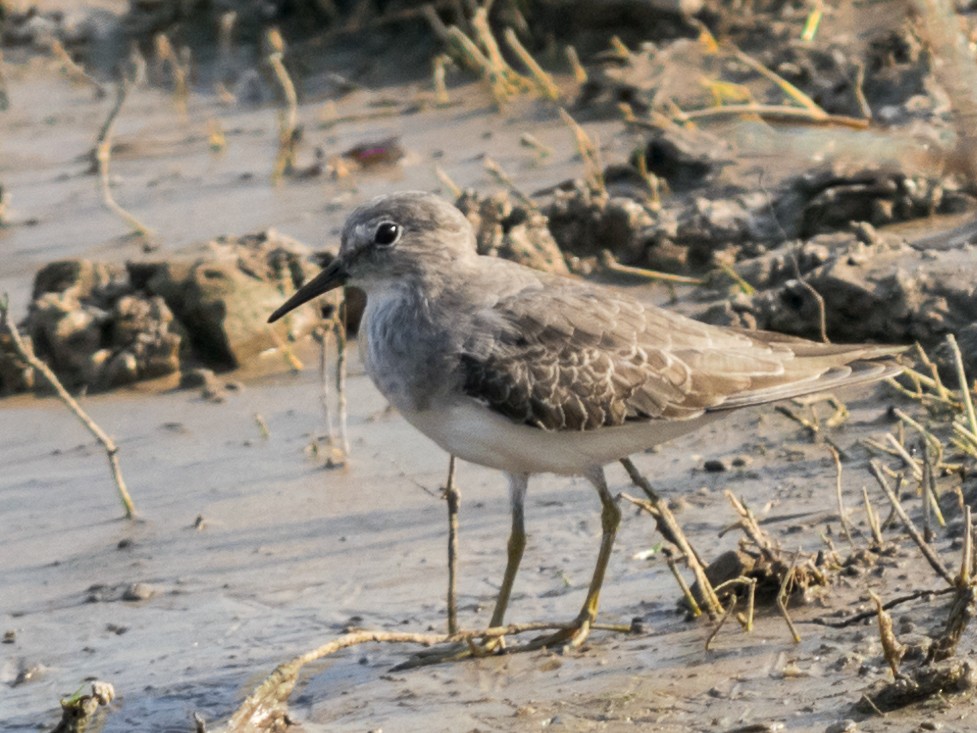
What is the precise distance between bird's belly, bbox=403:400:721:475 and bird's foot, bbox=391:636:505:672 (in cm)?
55

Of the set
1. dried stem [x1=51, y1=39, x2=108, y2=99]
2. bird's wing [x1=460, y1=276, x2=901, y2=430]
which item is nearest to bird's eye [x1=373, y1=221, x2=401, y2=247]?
bird's wing [x1=460, y1=276, x2=901, y2=430]

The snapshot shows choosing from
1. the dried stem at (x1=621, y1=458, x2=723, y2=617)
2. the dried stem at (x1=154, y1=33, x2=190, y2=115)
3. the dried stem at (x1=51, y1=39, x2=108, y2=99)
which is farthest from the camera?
the dried stem at (x1=51, y1=39, x2=108, y2=99)

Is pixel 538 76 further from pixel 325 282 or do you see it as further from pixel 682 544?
pixel 682 544

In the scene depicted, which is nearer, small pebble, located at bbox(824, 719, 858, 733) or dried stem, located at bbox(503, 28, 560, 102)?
small pebble, located at bbox(824, 719, 858, 733)

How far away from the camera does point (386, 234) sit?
5.02 metres

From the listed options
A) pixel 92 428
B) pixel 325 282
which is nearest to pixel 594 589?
pixel 325 282

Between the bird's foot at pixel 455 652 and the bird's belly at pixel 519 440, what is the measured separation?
547 mm

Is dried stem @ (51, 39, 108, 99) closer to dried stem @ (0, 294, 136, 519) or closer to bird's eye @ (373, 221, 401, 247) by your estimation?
dried stem @ (0, 294, 136, 519)

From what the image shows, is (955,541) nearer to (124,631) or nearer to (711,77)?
(124,631)

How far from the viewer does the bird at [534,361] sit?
4.53 meters

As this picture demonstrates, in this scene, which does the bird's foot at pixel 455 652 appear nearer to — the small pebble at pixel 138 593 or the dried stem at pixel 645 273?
the small pebble at pixel 138 593

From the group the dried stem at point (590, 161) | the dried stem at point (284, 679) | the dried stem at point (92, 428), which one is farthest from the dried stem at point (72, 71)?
the dried stem at point (284, 679)

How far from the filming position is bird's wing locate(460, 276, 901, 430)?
4.56 meters

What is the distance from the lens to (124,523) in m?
5.77
